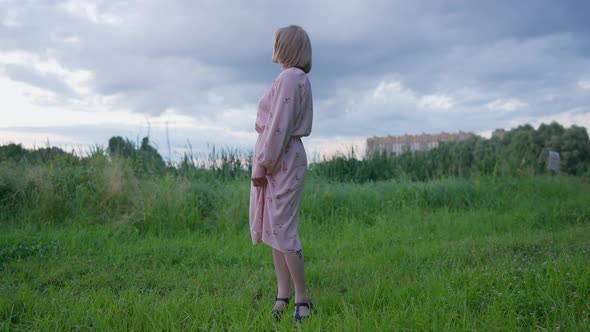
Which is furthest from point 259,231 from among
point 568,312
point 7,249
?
point 7,249

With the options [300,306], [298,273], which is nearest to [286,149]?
[298,273]

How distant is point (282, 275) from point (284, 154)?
929mm

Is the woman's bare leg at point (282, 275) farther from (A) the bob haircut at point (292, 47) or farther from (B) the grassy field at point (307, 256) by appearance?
(A) the bob haircut at point (292, 47)

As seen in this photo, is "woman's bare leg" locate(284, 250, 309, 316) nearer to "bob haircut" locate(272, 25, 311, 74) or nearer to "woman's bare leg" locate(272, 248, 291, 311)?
"woman's bare leg" locate(272, 248, 291, 311)

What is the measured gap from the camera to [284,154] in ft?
10.2

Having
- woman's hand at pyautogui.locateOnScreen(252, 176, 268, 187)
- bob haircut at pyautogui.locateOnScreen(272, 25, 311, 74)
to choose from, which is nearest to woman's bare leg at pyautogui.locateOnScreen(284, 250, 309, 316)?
woman's hand at pyautogui.locateOnScreen(252, 176, 268, 187)

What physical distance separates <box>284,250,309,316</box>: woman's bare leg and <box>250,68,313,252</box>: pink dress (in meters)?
0.06

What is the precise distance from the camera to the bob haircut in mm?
3134

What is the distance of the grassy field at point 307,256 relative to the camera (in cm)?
326

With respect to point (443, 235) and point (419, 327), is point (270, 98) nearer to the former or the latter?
point (419, 327)

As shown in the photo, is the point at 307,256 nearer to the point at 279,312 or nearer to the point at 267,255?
the point at 267,255

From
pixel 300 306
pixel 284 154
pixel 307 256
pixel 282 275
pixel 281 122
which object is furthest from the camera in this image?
pixel 307 256

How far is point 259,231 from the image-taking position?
328 centimetres

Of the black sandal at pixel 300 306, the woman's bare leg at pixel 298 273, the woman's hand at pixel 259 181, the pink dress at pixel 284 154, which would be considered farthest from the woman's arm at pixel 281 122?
the black sandal at pixel 300 306
